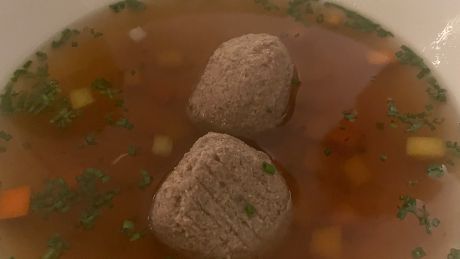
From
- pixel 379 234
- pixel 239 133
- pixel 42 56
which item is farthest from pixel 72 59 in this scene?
pixel 379 234

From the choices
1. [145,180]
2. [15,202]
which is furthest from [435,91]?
[15,202]

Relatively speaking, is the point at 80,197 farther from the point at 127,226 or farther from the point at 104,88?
the point at 104,88

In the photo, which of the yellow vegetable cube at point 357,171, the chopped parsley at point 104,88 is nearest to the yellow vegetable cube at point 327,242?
the yellow vegetable cube at point 357,171

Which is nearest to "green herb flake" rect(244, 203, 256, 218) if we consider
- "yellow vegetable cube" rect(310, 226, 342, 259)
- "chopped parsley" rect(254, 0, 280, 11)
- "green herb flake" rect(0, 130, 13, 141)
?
"yellow vegetable cube" rect(310, 226, 342, 259)

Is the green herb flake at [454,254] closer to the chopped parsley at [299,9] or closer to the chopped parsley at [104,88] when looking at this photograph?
the chopped parsley at [299,9]

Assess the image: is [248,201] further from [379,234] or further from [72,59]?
→ [72,59]

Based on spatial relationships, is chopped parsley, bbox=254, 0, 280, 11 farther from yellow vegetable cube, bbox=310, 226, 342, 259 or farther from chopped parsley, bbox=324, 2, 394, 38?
yellow vegetable cube, bbox=310, 226, 342, 259

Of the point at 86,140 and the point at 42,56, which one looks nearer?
the point at 86,140
